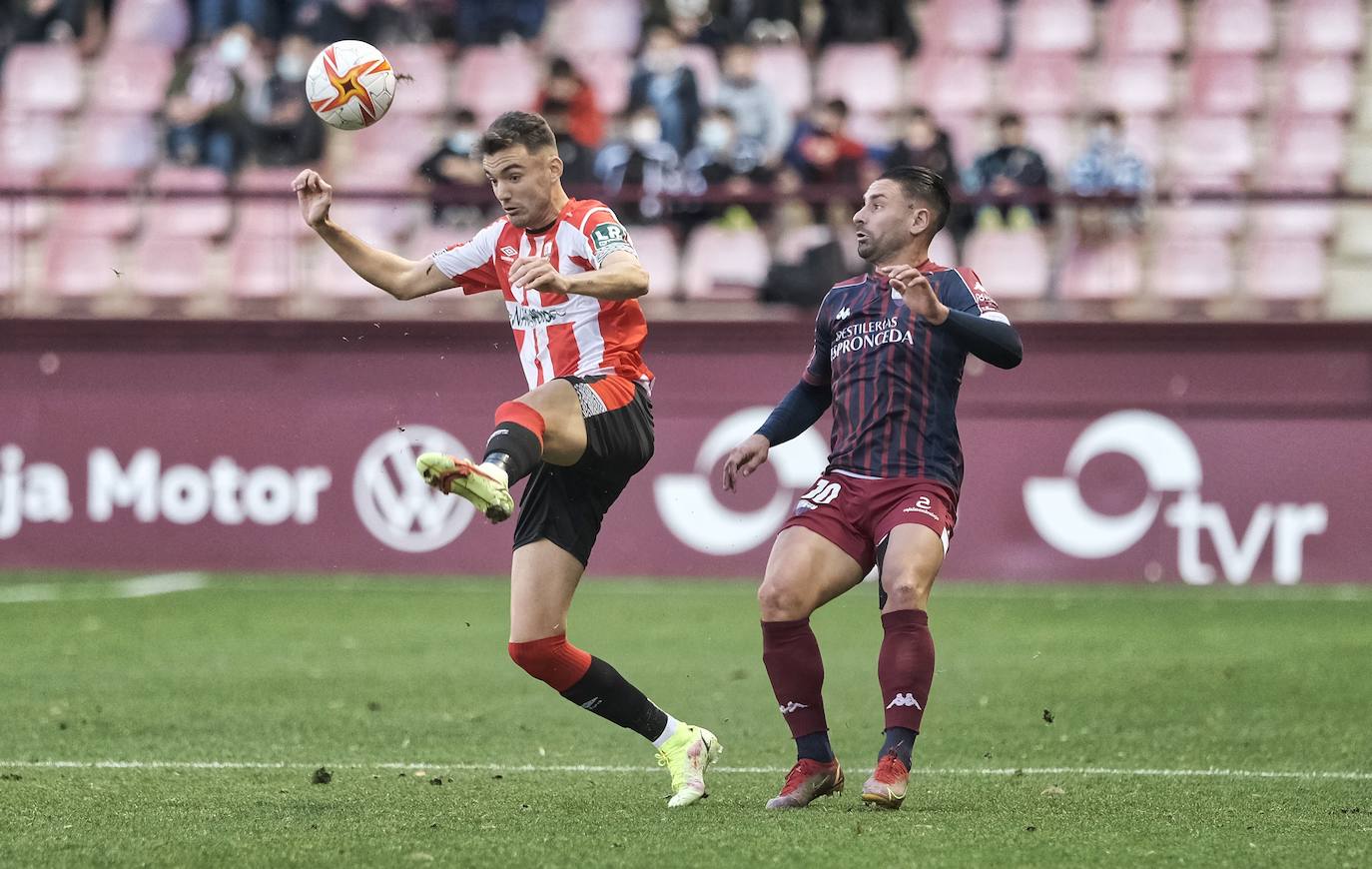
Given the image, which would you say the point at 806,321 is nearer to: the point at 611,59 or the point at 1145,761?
the point at 611,59

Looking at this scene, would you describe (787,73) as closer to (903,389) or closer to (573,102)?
(573,102)

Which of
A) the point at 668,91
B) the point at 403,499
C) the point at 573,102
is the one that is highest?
the point at 668,91

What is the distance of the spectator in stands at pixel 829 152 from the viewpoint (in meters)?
14.9

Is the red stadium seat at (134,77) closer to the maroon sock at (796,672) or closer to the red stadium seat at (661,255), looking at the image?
the red stadium seat at (661,255)

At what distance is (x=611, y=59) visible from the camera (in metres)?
17.5

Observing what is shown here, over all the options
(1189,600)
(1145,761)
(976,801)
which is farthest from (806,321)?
(976,801)

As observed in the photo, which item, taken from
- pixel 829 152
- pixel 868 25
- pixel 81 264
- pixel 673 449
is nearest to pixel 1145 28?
pixel 868 25

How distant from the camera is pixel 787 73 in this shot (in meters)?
17.0

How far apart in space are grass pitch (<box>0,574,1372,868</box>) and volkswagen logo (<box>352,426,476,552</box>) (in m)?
0.47

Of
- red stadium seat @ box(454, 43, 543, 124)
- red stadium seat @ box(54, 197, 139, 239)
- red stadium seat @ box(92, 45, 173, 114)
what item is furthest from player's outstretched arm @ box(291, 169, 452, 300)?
red stadium seat @ box(92, 45, 173, 114)

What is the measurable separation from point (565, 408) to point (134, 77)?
1270 centimetres

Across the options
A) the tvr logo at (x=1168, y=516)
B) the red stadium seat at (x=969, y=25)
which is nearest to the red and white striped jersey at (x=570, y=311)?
the tvr logo at (x=1168, y=516)

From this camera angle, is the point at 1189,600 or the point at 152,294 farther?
the point at 152,294

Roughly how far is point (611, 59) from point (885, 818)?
12.4m
